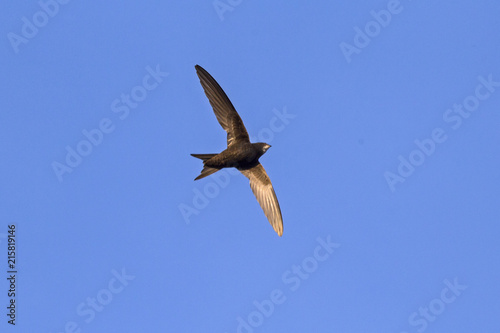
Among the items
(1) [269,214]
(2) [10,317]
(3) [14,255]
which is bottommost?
(1) [269,214]

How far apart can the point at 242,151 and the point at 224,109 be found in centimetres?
139

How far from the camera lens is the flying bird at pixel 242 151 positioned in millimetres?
13977

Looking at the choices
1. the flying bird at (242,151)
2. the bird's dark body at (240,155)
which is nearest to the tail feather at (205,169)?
the bird's dark body at (240,155)

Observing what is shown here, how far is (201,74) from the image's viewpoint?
1424 cm

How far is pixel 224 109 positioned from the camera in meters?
14.5

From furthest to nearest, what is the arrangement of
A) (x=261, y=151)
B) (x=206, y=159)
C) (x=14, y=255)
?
(x=14, y=255) → (x=261, y=151) → (x=206, y=159)

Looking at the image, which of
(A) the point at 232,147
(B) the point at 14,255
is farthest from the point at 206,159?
(B) the point at 14,255

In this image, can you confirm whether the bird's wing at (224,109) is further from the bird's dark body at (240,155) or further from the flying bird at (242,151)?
the bird's dark body at (240,155)

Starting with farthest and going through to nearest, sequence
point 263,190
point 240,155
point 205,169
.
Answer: point 263,190 < point 240,155 < point 205,169

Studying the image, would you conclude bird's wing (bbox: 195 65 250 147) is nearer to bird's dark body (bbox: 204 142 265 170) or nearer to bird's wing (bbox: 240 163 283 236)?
bird's dark body (bbox: 204 142 265 170)

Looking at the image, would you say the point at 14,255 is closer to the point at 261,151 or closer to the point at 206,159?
the point at 206,159

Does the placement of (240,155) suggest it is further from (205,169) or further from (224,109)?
(224,109)

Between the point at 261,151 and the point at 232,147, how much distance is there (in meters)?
0.76

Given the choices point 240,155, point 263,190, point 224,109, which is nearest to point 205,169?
point 240,155
